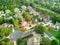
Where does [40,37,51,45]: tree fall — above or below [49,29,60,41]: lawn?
above

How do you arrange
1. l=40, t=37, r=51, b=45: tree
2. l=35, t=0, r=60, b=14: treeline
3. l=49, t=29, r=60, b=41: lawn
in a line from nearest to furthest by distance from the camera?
1. l=40, t=37, r=51, b=45: tree
2. l=49, t=29, r=60, b=41: lawn
3. l=35, t=0, r=60, b=14: treeline

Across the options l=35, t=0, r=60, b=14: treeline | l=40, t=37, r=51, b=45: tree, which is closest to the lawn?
l=40, t=37, r=51, b=45: tree

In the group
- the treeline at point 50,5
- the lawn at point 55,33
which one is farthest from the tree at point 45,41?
the treeline at point 50,5

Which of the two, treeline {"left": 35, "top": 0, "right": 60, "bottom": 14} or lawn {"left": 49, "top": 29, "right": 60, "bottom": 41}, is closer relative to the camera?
lawn {"left": 49, "top": 29, "right": 60, "bottom": 41}

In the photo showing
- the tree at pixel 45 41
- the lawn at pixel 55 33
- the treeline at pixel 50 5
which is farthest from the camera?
the treeline at pixel 50 5

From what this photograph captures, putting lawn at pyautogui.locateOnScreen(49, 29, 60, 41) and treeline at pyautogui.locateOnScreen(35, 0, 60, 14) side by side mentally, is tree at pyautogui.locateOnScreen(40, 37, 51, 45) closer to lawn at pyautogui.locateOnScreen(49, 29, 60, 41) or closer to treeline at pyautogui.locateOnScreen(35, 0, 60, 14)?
lawn at pyautogui.locateOnScreen(49, 29, 60, 41)

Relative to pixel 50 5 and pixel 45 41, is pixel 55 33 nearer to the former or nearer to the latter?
pixel 45 41

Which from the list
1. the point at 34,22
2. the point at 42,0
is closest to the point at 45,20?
the point at 34,22

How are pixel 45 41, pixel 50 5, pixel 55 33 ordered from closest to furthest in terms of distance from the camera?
pixel 45 41
pixel 55 33
pixel 50 5

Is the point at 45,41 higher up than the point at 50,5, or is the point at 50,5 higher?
the point at 45,41

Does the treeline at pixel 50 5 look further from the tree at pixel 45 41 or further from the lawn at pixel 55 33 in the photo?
the tree at pixel 45 41

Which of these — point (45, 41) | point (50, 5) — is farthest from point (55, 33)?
point (50, 5)

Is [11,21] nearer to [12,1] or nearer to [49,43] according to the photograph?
[49,43]
